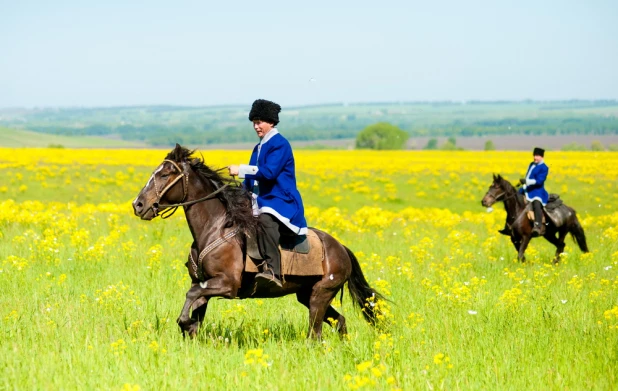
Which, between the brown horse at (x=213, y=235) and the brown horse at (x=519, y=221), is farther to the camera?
the brown horse at (x=519, y=221)

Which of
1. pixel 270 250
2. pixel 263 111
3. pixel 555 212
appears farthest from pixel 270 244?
pixel 555 212

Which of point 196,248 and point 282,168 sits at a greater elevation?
point 282,168

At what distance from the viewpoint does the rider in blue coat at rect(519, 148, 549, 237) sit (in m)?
16.0

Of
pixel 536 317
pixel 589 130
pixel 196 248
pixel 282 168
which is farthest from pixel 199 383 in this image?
pixel 589 130

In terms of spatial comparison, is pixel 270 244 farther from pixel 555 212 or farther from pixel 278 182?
pixel 555 212

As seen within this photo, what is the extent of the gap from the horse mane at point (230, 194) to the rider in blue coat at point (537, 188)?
377 inches

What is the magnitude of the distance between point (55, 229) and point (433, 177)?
32.5m

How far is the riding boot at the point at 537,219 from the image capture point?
1595 centimetres

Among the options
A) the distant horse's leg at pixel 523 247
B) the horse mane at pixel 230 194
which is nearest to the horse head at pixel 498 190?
the distant horse's leg at pixel 523 247

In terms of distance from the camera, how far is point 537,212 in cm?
1617

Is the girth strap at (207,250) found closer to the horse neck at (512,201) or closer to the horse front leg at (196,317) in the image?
the horse front leg at (196,317)

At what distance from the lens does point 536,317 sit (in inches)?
351

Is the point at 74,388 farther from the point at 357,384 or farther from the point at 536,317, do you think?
the point at 536,317

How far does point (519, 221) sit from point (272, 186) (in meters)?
9.29
